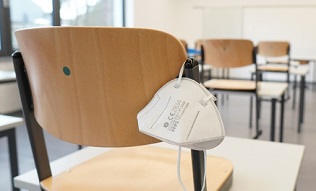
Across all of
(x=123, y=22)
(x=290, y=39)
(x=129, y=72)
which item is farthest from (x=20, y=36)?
(x=290, y=39)

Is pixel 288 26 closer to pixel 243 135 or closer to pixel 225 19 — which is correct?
pixel 225 19

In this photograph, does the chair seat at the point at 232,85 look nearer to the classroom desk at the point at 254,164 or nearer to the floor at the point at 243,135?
the floor at the point at 243,135

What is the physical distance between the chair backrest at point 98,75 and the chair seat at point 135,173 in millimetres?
153

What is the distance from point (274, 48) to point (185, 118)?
4.48 meters

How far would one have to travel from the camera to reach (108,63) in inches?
23.8

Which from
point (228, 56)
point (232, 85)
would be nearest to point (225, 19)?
point (228, 56)

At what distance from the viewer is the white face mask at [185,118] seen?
532 mm

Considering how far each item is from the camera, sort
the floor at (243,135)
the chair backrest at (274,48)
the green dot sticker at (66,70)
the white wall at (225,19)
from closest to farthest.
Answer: the green dot sticker at (66,70) → the floor at (243,135) → the chair backrest at (274,48) → the white wall at (225,19)

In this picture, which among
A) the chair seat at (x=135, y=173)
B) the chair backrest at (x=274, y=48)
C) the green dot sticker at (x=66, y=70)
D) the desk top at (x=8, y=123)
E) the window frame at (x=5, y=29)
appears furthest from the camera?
the chair backrest at (x=274, y=48)

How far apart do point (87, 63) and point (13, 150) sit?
1016mm

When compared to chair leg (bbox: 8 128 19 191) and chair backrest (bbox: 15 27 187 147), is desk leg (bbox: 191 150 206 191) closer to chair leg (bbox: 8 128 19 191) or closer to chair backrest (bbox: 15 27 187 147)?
chair backrest (bbox: 15 27 187 147)

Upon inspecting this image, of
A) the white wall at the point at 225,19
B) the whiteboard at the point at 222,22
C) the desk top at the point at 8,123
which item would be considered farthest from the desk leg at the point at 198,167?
the whiteboard at the point at 222,22

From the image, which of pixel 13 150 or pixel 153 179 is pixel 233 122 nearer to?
pixel 13 150

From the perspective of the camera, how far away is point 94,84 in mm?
626
